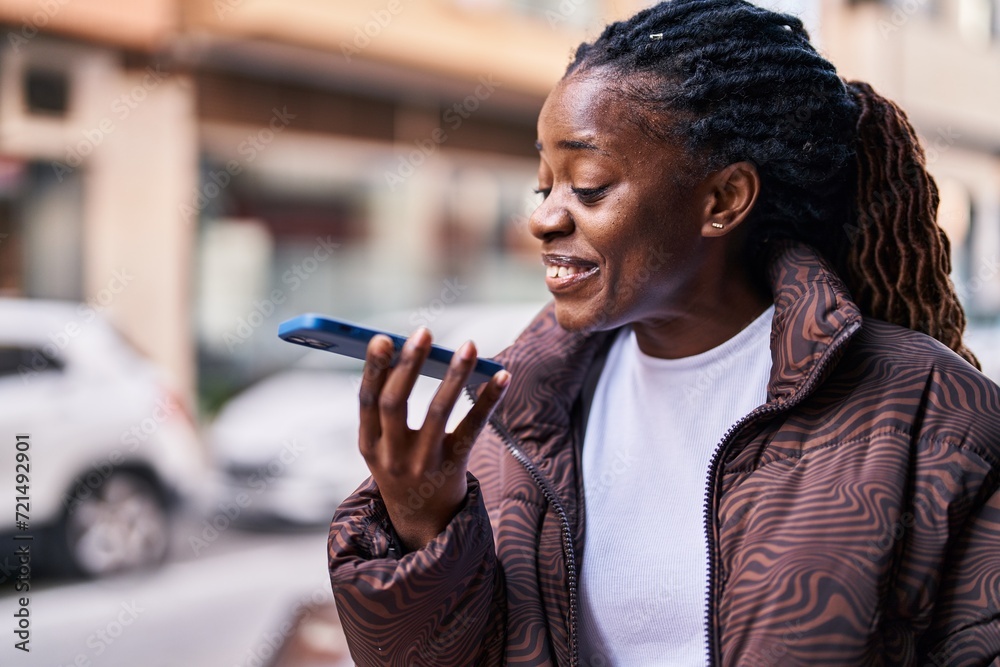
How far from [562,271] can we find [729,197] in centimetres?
32

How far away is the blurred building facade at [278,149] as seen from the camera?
7.74 meters

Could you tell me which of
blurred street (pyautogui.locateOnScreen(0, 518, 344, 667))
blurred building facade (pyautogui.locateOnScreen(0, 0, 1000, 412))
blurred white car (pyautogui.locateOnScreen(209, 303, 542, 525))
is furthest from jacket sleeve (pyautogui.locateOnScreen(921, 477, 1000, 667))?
blurred building facade (pyautogui.locateOnScreen(0, 0, 1000, 412))

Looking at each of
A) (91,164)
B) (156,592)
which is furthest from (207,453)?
(91,164)

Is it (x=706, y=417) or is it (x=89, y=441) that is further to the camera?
(x=89, y=441)

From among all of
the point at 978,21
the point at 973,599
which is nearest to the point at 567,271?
the point at 973,599

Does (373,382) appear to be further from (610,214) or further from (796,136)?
(796,136)

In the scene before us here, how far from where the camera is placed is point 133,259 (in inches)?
327

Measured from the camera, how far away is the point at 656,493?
1.58 m

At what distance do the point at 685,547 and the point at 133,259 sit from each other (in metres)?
7.77

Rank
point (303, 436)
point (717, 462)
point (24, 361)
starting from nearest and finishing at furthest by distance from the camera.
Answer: point (717, 462), point (24, 361), point (303, 436)

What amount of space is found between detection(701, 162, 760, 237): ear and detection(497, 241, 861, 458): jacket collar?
4.5 inches

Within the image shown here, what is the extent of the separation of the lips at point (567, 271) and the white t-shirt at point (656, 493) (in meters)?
0.26

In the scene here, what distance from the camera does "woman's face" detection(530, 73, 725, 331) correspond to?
59.5 inches

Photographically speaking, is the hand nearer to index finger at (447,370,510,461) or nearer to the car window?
index finger at (447,370,510,461)
